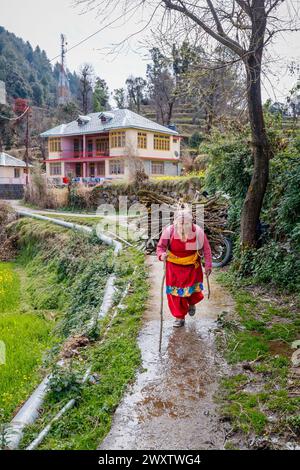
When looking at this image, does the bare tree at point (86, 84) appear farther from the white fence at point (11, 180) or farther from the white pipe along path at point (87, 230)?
the white pipe along path at point (87, 230)

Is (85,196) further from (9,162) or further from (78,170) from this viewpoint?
(9,162)

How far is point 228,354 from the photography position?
4.87 m

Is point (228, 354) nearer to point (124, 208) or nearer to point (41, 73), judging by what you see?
point (124, 208)

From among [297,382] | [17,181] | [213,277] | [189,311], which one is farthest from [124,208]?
[17,181]

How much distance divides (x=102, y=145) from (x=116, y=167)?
3.63 metres

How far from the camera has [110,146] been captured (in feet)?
121

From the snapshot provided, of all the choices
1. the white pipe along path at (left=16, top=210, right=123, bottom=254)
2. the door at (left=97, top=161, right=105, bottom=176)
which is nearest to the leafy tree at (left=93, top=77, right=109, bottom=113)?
the door at (left=97, top=161, right=105, bottom=176)

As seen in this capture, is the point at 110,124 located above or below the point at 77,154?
above

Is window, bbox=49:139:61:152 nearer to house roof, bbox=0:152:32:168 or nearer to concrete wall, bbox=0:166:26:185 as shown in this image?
house roof, bbox=0:152:32:168

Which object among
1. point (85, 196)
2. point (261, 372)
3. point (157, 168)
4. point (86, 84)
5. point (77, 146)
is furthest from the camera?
point (86, 84)

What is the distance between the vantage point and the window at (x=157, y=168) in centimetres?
3822

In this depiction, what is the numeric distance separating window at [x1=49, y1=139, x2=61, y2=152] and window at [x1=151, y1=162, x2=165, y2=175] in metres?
9.60

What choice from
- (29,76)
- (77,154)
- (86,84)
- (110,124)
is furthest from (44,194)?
(29,76)
